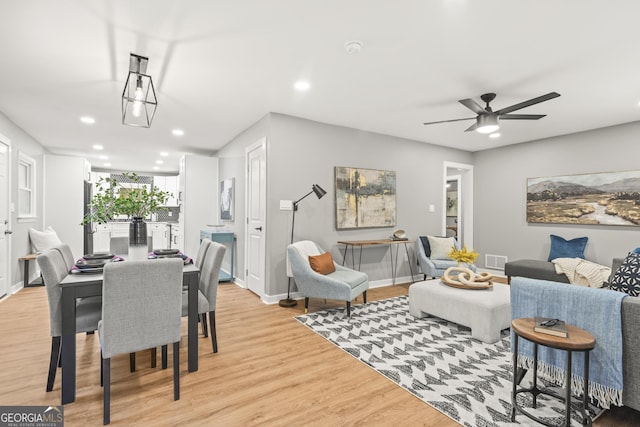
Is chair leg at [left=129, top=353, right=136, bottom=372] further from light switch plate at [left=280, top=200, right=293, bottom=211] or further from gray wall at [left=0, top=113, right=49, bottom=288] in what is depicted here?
gray wall at [left=0, top=113, right=49, bottom=288]

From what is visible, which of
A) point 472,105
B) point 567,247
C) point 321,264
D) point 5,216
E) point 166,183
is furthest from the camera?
point 166,183

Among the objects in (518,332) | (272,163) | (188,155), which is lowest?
(518,332)

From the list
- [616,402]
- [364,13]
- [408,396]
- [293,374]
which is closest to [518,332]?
[616,402]

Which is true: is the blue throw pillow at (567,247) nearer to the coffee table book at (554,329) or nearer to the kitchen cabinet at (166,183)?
the coffee table book at (554,329)

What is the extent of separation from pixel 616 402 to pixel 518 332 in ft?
1.94

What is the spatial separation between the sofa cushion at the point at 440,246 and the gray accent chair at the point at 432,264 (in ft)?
0.28

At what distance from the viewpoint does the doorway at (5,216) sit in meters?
4.13

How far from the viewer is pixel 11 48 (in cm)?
249

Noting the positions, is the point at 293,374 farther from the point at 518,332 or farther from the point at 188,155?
the point at 188,155

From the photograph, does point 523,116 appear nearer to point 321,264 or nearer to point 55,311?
point 321,264

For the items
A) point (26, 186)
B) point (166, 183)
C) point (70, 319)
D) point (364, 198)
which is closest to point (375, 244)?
point (364, 198)

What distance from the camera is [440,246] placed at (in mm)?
5180

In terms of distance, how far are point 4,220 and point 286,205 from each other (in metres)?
3.76

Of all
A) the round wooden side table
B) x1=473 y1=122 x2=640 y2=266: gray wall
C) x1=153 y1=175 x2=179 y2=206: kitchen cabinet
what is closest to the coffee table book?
the round wooden side table
